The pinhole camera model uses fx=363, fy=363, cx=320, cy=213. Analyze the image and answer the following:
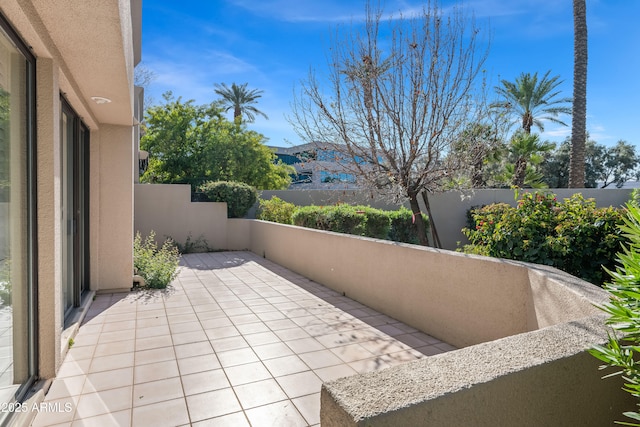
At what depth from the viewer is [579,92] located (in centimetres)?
1144

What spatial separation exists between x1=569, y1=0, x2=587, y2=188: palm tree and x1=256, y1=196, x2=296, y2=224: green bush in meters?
9.59

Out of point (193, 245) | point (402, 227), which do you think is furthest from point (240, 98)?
point (402, 227)

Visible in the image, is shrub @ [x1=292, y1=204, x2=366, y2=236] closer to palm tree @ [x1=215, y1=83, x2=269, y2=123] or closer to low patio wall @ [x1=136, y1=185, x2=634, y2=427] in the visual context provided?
low patio wall @ [x1=136, y1=185, x2=634, y2=427]

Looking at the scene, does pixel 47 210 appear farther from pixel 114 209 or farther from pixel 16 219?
pixel 114 209

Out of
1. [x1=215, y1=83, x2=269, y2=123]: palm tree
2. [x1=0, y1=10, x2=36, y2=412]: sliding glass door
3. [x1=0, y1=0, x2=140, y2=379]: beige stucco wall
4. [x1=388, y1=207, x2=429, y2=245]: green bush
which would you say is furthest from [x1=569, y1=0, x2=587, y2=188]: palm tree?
[x1=215, y1=83, x2=269, y2=123]: palm tree

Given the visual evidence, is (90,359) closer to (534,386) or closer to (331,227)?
(534,386)

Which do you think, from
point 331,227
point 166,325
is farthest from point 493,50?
point 166,325

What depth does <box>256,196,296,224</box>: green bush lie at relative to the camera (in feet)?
33.7

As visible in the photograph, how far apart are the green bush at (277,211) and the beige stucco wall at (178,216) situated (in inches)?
48.9

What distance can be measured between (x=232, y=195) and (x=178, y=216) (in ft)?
5.38

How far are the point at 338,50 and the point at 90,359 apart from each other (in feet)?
18.9

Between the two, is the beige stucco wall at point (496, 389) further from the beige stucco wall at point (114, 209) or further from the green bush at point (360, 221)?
the green bush at point (360, 221)

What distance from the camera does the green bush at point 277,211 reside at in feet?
33.7

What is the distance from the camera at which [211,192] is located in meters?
10.9
